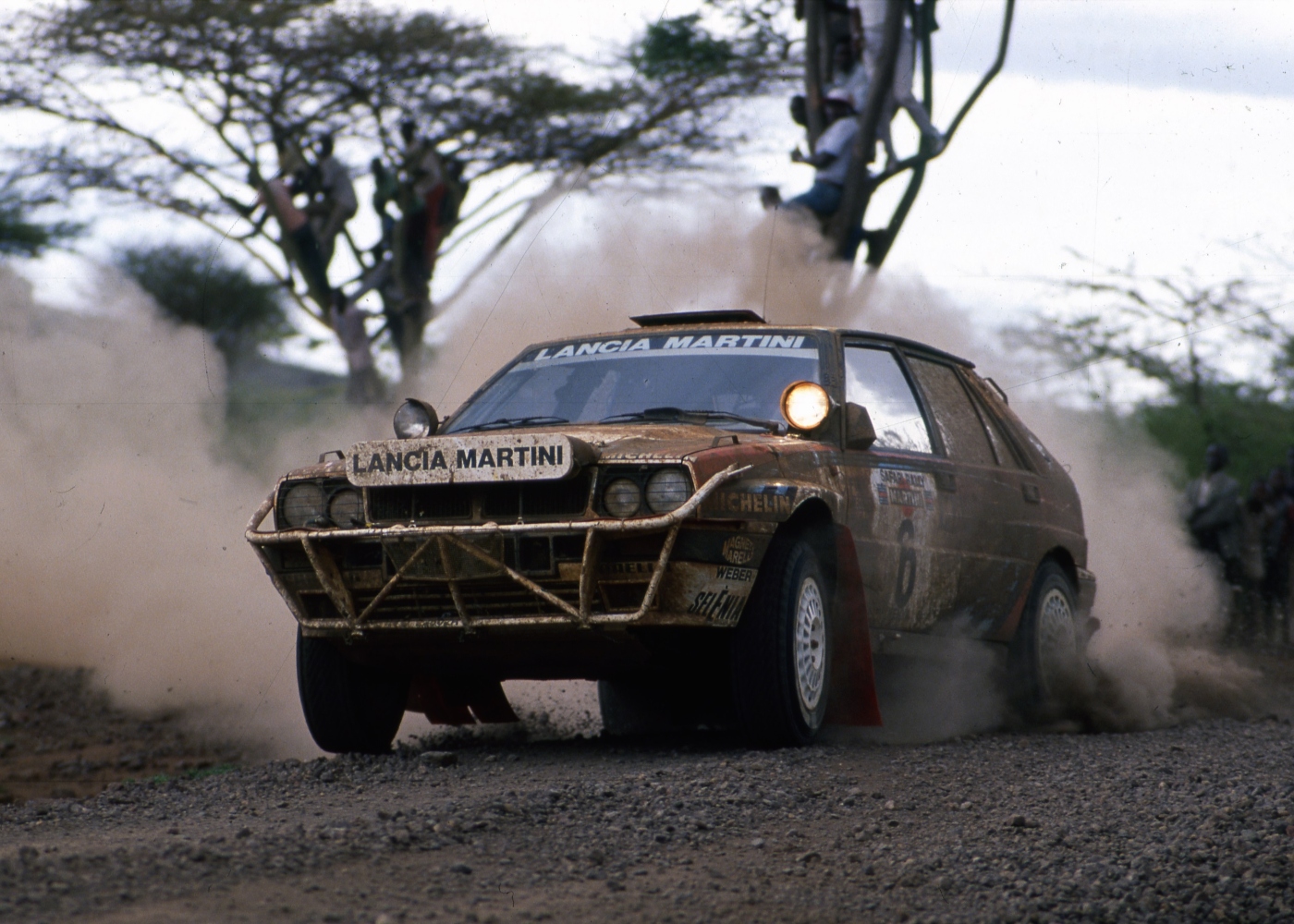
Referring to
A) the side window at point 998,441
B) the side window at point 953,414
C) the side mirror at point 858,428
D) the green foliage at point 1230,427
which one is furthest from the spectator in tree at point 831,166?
the green foliage at point 1230,427

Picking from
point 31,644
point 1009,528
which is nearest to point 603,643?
point 1009,528

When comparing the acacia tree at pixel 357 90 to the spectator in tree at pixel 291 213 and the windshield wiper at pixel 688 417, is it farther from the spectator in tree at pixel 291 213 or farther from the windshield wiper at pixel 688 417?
the windshield wiper at pixel 688 417

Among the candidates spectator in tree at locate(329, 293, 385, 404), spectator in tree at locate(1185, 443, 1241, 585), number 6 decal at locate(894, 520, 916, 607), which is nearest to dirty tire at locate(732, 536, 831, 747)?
number 6 decal at locate(894, 520, 916, 607)

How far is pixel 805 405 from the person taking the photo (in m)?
5.64

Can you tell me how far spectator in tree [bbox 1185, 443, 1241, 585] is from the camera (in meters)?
13.9

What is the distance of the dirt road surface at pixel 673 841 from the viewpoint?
3.40 meters

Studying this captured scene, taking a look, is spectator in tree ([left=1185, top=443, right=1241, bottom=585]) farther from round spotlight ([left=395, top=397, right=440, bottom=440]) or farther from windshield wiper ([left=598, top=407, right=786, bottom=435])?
round spotlight ([left=395, top=397, right=440, bottom=440])

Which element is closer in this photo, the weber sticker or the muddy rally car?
the weber sticker

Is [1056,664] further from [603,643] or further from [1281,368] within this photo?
[1281,368]

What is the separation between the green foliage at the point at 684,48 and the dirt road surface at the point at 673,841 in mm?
13976

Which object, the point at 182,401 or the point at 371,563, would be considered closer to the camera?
the point at 371,563

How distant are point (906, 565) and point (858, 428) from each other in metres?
0.61

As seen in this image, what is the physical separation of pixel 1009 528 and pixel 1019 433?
746 millimetres

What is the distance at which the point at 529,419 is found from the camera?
5.98 m
